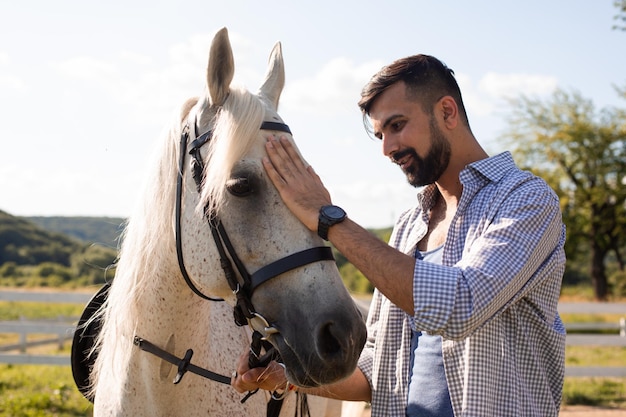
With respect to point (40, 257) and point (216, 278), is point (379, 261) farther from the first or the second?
point (40, 257)

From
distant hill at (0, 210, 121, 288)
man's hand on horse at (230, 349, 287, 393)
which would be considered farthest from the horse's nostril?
distant hill at (0, 210, 121, 288)

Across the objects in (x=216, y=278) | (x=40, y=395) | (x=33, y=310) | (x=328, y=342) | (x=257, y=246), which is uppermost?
(x=257, y=246)

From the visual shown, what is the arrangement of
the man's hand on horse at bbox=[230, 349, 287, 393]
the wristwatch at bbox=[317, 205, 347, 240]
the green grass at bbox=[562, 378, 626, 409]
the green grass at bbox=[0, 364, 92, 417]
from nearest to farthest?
the wristwatch at bbox=[317, 205, 347, 240], the man's hand on horse at bbox=[230, 349, 287, 393], the green grass at bbox=[0, 364, 92, 417], the green grass at bbox=[562, 378, 626, 409]

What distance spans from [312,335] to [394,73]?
3.26 feet

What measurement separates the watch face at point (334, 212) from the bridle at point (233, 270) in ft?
0.33

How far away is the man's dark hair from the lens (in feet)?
7.24

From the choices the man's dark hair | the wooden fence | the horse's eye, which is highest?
the man's dark hair

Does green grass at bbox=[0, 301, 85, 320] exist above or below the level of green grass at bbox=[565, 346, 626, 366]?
below

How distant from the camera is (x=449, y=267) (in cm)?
180

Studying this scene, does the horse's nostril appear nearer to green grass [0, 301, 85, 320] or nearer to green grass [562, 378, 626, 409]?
green grass [562, 378, 626, 409]

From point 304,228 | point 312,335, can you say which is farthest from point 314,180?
point 312,335

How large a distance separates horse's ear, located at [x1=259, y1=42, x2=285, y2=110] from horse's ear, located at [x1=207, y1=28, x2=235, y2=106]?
216 millimetres

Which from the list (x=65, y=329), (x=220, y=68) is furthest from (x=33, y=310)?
(x=220, y=68)

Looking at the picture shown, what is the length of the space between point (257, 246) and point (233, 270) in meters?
0.12
